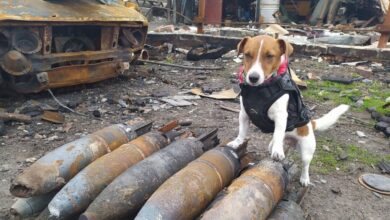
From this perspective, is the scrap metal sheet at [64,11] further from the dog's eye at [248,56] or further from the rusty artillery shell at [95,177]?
the dog's eye at [248,56]

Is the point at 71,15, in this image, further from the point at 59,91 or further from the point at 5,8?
the point at 59,91

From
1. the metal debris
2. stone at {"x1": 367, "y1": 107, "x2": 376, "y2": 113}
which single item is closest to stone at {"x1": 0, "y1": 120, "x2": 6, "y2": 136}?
the metal debris

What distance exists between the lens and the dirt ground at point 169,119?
3285mm

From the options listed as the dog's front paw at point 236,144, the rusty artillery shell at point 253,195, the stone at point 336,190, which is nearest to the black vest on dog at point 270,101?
the dog's front paw at point 236,144

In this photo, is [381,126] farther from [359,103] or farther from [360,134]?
[359,103]

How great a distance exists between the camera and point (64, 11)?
5168 millimetres

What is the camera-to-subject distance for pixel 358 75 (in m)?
7.61

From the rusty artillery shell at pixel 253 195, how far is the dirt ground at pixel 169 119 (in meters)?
0.62

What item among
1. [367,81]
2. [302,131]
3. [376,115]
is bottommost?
[376,115]

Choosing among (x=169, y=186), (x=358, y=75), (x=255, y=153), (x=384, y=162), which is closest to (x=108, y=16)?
(x=255, y=153)

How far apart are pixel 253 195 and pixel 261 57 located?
3.75 ft

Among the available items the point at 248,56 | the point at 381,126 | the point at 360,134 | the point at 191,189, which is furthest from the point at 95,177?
the point at 381,126

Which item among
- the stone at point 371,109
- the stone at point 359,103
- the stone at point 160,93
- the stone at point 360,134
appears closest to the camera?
the stone at point 360,134

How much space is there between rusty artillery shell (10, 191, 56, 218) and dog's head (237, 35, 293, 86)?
1.80 meters
